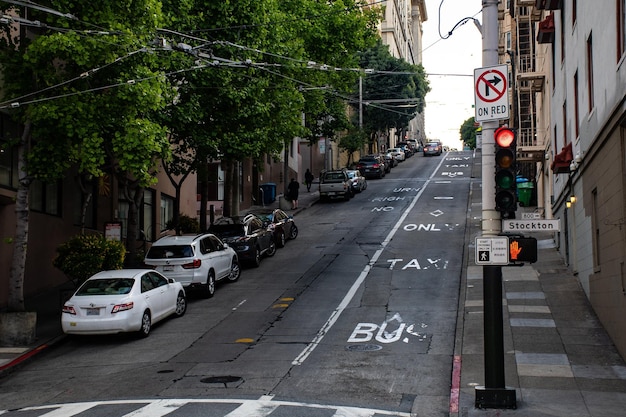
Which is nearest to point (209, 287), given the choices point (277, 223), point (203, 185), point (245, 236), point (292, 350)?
point (245, 236)

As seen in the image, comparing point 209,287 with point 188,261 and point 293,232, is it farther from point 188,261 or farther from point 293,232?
point 293,232

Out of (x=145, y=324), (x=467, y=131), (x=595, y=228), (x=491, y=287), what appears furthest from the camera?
(x=467, y=131)

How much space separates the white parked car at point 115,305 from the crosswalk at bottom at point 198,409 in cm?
464

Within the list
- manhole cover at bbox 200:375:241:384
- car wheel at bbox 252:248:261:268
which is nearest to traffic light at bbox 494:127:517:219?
manhole cover at bbox 200:375:241:384

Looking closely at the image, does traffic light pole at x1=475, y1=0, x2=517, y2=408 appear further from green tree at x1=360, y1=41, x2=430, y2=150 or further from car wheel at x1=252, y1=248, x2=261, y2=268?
green tree at x1=360, y1=41, x2=430, y2=150

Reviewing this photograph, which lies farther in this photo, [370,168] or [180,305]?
[370,168]

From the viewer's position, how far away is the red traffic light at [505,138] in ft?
37.1

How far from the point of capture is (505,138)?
11328mm

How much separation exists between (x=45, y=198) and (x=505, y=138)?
16.8 meters

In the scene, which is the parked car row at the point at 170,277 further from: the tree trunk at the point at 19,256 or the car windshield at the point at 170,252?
the tree trunk at the point at 19,256

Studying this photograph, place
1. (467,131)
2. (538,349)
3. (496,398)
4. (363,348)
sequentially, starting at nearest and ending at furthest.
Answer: (496,398) → (538,349) → (363,348) → (467,131)

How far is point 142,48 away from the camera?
17828 mm

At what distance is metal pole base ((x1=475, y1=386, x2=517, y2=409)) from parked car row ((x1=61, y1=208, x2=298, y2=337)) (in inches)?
329

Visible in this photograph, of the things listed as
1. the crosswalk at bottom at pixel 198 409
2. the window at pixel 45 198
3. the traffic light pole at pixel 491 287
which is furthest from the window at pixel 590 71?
the window at pixel 45 198
